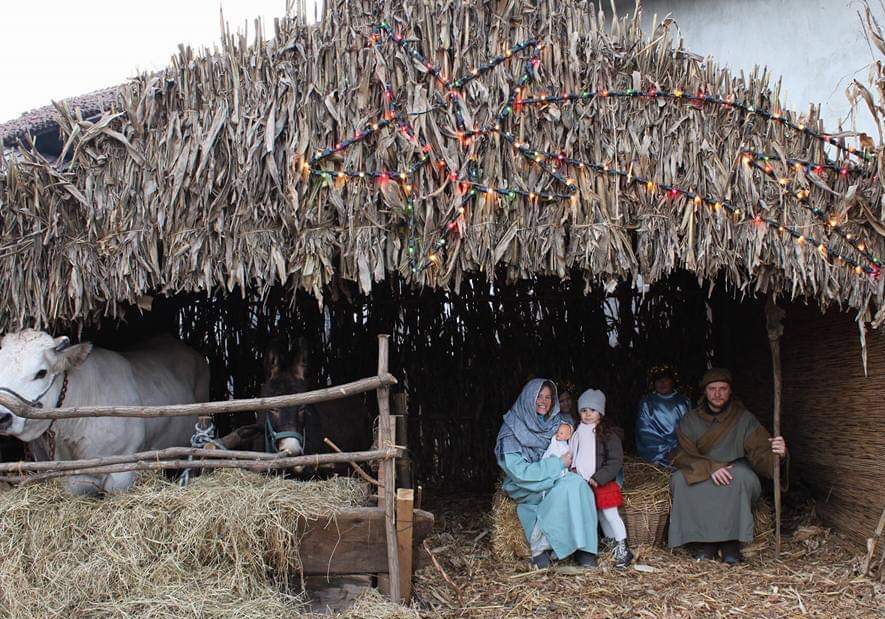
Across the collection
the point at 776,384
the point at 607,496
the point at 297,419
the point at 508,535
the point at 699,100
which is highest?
the point at 699,100

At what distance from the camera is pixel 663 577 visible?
554cm

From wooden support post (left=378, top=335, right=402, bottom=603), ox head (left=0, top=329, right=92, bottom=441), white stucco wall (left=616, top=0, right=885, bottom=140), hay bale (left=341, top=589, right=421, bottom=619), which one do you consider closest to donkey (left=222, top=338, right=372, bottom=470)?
wooden support post (left=378, top=335, right=402, bottom=603)

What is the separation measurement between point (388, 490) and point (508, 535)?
2.02 metres

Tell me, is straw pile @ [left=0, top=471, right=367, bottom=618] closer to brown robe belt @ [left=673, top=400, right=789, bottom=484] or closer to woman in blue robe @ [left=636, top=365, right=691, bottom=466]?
brown robe belt @ [left=673, top=400, right=789, bottom=484]

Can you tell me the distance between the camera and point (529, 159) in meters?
4.93

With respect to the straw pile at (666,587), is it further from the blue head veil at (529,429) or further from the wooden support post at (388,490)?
the blue head veil at (529,429)

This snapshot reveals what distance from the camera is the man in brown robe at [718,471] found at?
584 cm

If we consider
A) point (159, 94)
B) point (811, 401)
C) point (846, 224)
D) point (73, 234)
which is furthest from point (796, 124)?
point (73, 234)

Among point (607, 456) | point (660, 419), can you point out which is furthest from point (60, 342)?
point (660, 419)

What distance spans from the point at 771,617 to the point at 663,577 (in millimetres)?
812

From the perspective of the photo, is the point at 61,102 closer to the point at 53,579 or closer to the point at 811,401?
the point at 53,579

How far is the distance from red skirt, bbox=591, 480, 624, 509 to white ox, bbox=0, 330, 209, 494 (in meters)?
3.14

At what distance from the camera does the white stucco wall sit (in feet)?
28.8

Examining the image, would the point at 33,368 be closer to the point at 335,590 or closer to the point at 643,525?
the point at 335,590
